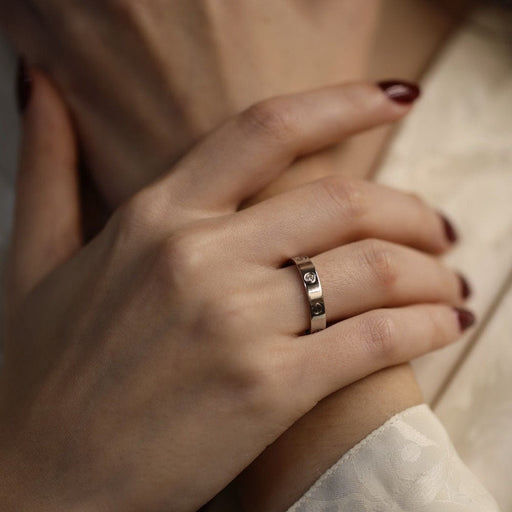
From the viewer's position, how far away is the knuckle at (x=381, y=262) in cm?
71

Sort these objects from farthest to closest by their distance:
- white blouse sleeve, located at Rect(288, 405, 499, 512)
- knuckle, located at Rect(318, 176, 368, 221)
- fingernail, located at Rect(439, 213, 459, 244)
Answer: fingernail, located at Rect(439, 213, 459, 244), knuckle, located at Rect(318, 176, 368, 221), white blouse sleeve, located at Rect(288, 405, 499, 512)

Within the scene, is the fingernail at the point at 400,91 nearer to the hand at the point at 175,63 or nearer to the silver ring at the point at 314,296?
the hand at the point at 175,63

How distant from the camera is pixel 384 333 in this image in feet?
2.23

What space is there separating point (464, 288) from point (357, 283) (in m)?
0.20

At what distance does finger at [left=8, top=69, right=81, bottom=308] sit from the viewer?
2.78 feet

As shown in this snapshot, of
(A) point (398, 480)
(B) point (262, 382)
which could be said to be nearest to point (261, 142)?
(B) point (262, 382)

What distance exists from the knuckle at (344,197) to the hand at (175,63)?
0.62 ft

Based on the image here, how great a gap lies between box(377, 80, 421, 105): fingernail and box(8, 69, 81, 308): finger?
1.46 feet

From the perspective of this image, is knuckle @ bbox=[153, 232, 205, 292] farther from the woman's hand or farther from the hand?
the hand

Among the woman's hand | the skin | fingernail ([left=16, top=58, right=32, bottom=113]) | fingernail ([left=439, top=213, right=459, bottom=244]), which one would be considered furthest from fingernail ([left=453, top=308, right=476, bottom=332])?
fingernail ([left=16, top=58, right=32, bottom=113])

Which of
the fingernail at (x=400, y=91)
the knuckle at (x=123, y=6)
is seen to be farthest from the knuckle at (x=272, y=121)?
the knuckle at (x=123, y=6)

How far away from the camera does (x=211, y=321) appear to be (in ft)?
2.16

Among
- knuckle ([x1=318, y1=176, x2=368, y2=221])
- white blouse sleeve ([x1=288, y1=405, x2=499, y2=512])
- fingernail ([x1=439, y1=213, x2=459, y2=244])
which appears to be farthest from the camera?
fingernail ([x1=439, y1=213, x2=459, y2=244])

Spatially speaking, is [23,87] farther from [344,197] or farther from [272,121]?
[344,197]
